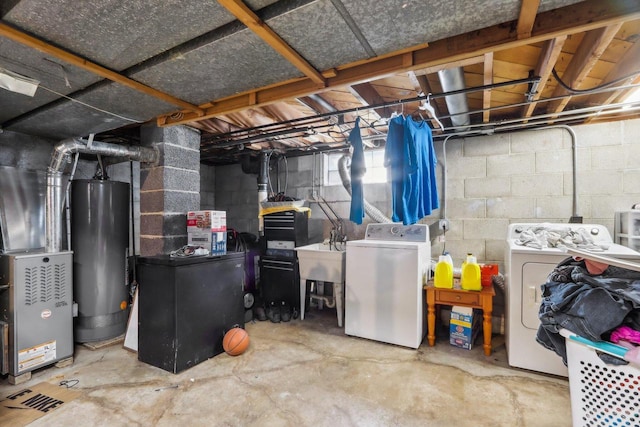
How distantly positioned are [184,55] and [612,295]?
2.24 m

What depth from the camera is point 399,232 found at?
312 centimetres

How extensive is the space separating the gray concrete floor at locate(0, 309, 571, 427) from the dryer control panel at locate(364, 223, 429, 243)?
103cm

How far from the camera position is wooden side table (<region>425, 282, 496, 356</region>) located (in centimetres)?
269

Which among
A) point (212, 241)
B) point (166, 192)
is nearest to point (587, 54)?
point (212, 241)

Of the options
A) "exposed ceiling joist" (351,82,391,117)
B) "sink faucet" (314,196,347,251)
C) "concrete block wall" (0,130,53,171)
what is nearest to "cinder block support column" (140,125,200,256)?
"concrete block wall" (0,130,53,171)

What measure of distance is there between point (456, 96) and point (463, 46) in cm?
74

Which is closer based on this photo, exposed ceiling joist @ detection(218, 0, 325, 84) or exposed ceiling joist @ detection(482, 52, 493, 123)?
exposed ceiling joist @ detection(218, 0, 325, 84)

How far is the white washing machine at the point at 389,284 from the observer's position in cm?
283

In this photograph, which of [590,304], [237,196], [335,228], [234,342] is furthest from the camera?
[237,196]

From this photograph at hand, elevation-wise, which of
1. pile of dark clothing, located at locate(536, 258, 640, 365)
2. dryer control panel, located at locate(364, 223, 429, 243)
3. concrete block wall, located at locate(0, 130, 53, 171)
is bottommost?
pile of dark clothing, located at locate(536, 258, 640, 365)

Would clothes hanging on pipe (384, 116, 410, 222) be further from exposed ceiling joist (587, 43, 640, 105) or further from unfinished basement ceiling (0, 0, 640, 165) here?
exposed ceiling joist (587, 43, 640, 105)

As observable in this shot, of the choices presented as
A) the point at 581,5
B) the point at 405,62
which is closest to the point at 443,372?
the point at 405,62

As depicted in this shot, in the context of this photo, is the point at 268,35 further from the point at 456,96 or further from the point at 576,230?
the point at 576,230

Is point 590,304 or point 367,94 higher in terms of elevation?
point 367,94
